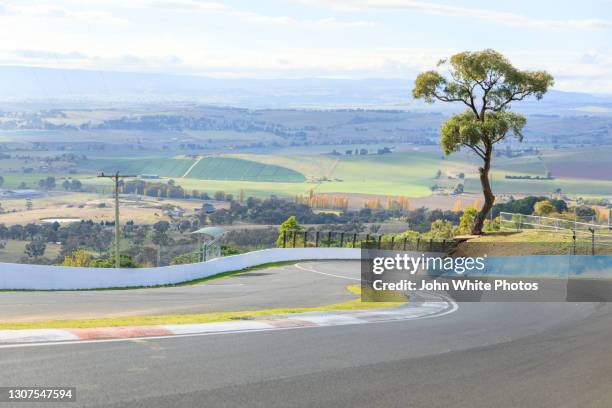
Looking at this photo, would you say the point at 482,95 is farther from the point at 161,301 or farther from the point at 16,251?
the point at 16,251

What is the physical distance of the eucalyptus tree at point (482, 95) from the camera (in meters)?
47.4

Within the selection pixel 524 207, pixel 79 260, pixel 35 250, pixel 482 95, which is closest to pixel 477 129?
pixel 482 95

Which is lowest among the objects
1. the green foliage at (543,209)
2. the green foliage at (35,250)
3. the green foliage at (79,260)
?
the green foliage at (35,250)

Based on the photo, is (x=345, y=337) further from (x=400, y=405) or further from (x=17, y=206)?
(x=17, y=206)

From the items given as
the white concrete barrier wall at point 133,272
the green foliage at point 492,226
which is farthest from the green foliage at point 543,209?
the white concrete barrier wall at point 133,272

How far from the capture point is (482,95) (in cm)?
4916

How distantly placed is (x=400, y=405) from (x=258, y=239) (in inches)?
3787

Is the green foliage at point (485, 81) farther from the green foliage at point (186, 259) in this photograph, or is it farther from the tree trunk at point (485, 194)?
the green foliage at point (186, 259)

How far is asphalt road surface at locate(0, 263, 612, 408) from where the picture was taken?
33.2 feet

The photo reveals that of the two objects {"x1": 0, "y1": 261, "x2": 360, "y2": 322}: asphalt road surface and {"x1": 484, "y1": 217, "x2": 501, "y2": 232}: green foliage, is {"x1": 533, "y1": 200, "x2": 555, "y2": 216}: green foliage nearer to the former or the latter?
{"x1": 484, "y1": 217, "x2": 501, "y2": 232}: green foliage

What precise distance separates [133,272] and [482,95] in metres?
21.9

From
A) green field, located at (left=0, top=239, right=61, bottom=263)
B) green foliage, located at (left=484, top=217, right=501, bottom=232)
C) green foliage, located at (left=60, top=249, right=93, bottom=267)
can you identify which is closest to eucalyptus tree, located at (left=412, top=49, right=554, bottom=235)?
green foliage, located at (left=484, top=217, right=501, bottom=232)

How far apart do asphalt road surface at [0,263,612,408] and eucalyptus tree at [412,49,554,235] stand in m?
31.7

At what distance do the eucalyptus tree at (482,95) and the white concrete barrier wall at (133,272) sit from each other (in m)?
13.0
